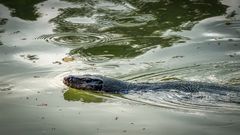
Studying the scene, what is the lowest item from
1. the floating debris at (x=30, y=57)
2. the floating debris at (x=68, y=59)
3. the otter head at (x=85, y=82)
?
the floating debris at (x=30, y=57)

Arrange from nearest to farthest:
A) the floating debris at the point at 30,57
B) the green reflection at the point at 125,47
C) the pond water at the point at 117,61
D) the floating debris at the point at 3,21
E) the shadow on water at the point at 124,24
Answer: the pond water at the point at 117,61, the floating debris at the point at 30,57, the green reflection at the point at 125,47, the shadow on water at the point at 124,24, the floating debris at the point at 3,21

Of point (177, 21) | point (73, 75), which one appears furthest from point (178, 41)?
point (73, 75)

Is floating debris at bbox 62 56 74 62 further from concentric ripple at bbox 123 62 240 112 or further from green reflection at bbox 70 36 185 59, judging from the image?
concentric ripple at bbox 123 62 240 112

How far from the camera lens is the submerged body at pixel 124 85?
8297 mm

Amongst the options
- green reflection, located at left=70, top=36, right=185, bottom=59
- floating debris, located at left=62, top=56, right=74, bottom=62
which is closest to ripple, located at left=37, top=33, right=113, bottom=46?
green reflection, located at left=70, top=36, right=185, bottom=59

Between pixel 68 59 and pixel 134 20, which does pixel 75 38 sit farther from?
pixel 134 20

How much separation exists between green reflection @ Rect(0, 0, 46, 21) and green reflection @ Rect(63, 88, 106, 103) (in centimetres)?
514

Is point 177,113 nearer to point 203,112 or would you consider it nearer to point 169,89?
point 203,112

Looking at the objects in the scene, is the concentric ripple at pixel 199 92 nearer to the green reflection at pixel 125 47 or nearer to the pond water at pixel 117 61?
the pond water at pixel 117 61

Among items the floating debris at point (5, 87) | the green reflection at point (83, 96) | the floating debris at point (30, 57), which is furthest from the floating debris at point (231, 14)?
the floating debris at point (5, 87)

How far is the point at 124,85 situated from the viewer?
27.8 feet

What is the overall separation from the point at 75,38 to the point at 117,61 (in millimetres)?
2036

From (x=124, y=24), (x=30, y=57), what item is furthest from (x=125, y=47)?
(x=30, y=57)

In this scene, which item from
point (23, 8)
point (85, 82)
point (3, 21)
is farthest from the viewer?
point (23, 8)
